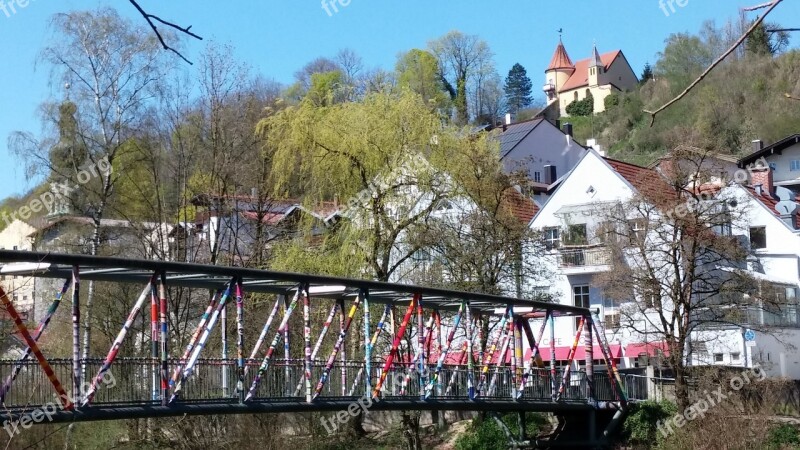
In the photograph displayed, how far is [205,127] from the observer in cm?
3984

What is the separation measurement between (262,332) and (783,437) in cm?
1561

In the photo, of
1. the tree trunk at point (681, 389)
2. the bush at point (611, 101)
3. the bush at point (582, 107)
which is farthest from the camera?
the bush at point (582, 107)

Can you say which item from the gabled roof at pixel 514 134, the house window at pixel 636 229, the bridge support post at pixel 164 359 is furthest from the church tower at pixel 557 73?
the bridge support post at pixel 164 359

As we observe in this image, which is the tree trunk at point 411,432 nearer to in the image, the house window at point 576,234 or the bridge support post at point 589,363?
the bridge support post at point 589,363

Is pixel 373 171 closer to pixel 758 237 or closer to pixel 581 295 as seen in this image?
pixel 581 295

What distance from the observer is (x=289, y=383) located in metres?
23.8

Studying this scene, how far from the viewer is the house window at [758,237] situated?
45.9 m

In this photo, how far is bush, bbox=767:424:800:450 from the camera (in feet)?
96.8

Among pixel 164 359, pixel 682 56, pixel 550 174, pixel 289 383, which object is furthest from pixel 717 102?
pixel 164 359

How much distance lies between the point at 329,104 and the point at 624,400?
14.1 metres

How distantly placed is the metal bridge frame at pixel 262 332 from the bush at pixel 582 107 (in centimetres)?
8153

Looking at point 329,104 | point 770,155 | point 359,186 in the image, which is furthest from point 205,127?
point 770,155

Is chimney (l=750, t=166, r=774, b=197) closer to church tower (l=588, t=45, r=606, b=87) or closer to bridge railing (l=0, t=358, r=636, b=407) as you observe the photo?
bridge railing (l=0, t=358, r=636, b=407)

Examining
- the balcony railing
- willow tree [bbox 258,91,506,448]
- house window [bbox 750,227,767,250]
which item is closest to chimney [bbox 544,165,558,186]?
house window [bbox 750,227,767,250]
